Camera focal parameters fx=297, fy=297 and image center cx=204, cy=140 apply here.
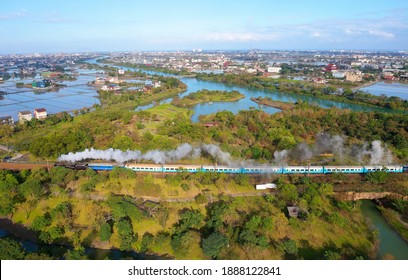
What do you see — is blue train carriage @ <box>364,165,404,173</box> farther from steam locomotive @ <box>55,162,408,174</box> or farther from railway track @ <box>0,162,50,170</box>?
railway track @ <box>0,162,50,170</box>

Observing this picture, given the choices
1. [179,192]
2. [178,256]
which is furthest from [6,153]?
[178,256]

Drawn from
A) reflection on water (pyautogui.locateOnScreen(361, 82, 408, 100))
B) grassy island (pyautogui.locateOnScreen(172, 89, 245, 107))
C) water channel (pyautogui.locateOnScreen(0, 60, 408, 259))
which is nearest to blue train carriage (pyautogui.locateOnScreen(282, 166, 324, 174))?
water channel (pyautogui.locateOnScreen(0, 60, 408, 259))

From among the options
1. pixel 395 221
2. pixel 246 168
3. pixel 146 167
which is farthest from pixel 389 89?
pixel 146 167

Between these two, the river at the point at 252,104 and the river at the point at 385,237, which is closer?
the river at the point at 385,237

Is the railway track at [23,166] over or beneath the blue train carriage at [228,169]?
beneath

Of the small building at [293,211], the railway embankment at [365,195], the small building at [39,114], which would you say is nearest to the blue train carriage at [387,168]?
the railway embankment at [365,195]

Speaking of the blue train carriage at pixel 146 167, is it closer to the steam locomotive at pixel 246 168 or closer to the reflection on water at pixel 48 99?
the steam locomotive at pixel 246 168

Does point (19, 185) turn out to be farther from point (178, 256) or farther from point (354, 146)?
point (354, 146)

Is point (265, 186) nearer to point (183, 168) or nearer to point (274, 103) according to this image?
point (183, 168)
